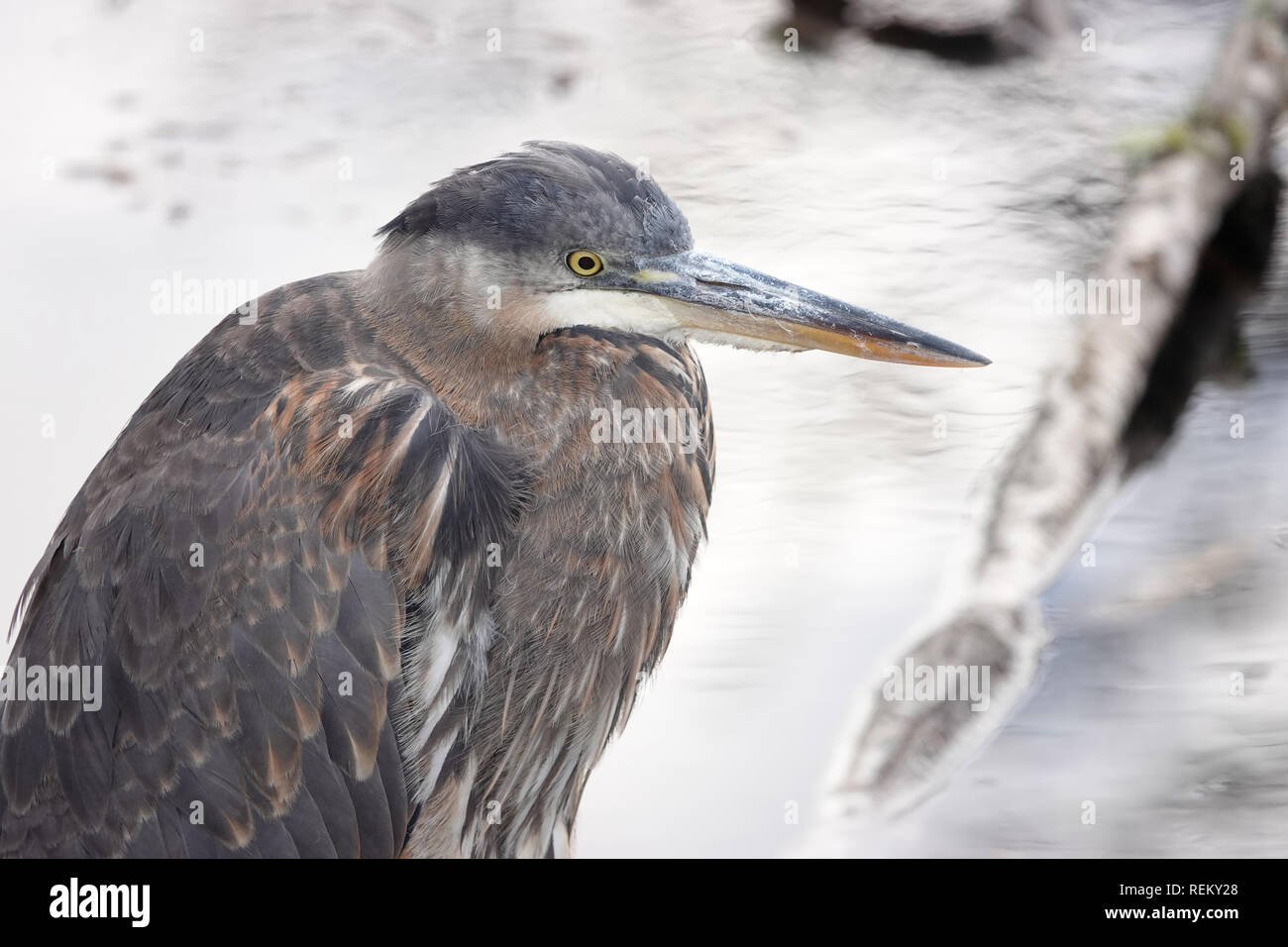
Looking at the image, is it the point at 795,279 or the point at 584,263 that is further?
the point at 795,279

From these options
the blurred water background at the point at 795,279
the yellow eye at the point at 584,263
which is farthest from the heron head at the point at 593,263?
the blurred water background at the point at 795,279

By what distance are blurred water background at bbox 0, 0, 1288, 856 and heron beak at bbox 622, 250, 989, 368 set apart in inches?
41.5

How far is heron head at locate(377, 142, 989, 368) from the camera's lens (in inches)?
80.2

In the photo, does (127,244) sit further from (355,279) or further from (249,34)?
(355,279)

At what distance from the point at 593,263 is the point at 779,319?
332mm

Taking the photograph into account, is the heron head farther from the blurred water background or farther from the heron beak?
the blurred water background

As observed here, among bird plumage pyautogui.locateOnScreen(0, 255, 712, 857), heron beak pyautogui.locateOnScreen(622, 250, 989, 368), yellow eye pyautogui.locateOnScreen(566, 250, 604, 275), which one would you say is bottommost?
bird plumage pyautogui.locateOnScreen(0, 255, 712, 857)

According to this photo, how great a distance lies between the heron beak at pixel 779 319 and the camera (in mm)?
2137

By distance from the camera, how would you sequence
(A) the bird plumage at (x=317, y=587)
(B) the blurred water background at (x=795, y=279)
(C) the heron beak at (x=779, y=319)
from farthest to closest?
(B) the blurred water background at (x=795, y=279), (C) the heron beak at (x=779, y=319), (A) the bird plumage at (x=317, y=587)

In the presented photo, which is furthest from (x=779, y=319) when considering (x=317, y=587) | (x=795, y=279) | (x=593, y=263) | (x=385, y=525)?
(x=795, y=279)

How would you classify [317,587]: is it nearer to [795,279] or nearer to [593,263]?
[593,263]

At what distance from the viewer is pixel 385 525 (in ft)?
6.74

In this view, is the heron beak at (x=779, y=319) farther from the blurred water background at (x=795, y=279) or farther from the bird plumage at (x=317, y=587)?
the blurred water background at (x=795, y=279)

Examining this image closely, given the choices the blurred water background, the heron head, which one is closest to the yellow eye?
the heron head
